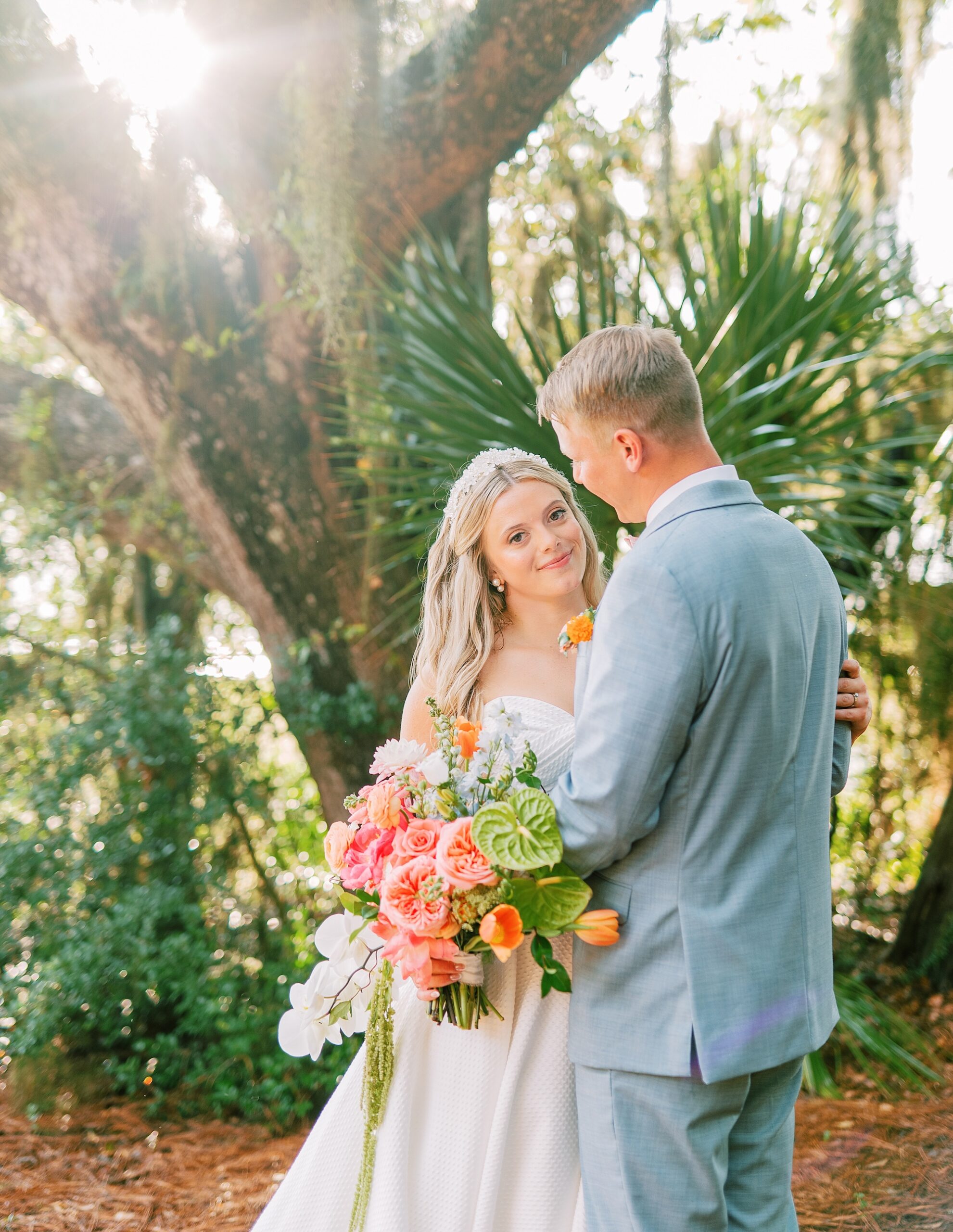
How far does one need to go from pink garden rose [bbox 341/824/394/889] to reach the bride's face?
82 centimetres

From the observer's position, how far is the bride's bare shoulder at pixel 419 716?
2.28 m

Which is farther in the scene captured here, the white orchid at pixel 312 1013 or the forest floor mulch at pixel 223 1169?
the forest floor mulch at pixel 223 1169

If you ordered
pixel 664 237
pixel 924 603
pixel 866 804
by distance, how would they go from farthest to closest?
pixel 866 804, pixel 924 603, pixel 664 237

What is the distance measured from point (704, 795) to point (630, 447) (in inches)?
22.1

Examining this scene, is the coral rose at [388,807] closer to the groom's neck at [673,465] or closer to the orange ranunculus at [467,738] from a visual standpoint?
the orange ranunculus at [467,738]

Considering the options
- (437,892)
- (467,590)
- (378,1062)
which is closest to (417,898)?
(437,892)

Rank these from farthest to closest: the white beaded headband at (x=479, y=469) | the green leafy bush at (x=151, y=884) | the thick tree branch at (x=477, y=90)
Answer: the green leafy bush at (x=151, y=884), the thick tree branch at (x=477, y=90), the white beaded headband at (x=479, y=469)

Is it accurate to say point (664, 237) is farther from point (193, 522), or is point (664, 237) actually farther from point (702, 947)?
point (702, 947)

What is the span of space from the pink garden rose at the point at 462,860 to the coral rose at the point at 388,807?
154 millimetres

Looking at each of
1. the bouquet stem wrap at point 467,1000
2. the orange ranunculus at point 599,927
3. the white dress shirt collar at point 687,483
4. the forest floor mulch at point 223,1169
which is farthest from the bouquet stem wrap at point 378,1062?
the forest floor mulch at point 223,1169

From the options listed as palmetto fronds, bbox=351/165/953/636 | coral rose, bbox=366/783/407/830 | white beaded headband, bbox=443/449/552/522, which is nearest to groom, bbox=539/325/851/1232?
coral rose, bbox=366/783/407/830

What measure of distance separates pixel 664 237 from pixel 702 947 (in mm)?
3186

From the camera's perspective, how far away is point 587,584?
2.50m

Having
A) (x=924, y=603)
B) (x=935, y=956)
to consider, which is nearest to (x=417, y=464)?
(x=924, y=603)
